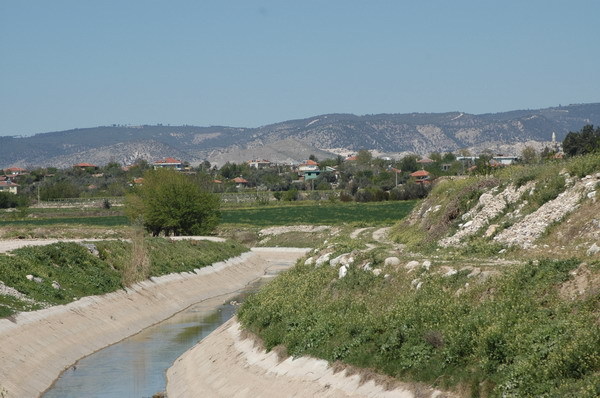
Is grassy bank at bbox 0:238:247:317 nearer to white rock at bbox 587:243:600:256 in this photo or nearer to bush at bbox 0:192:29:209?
white rock at bbox 587:243:600:256

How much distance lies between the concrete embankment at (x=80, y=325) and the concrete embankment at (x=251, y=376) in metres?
4.14

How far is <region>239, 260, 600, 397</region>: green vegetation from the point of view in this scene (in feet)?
58.6

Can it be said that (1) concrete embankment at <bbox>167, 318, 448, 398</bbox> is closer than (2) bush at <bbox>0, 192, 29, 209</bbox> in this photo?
Yes

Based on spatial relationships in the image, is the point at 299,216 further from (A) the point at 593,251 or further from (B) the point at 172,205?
(A) the point at 593,251

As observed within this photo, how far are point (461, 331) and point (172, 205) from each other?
2994 inches

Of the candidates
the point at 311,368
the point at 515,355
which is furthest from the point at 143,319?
the point at 515,355

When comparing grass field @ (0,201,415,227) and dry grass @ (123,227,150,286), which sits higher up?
dry grass @ (123,227,150,286)

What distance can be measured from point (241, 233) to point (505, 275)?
8453 centimetres

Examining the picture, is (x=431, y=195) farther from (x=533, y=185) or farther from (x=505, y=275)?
(x=505, y=275)

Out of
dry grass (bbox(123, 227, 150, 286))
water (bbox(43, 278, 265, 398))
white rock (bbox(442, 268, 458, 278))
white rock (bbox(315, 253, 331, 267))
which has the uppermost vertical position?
white rock (bbox(442, 268, 458, 278))

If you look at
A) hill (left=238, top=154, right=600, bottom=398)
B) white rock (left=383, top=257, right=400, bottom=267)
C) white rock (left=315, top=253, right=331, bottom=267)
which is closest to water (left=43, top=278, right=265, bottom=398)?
hill (left=238, top=154, right=600, bottom=398)

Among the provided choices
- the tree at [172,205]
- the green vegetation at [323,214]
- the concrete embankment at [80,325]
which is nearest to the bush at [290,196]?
the green vegetation at [323,214]

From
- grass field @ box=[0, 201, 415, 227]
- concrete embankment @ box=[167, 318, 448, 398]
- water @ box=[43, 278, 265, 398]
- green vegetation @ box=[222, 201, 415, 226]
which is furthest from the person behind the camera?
grass field @ box=[0, 201, 415, 227]

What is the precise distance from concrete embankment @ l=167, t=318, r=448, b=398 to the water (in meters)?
0.89
